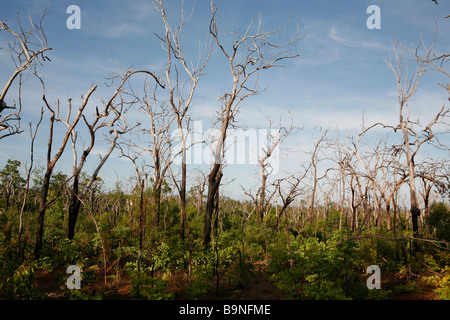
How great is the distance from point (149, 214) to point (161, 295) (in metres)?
9.21

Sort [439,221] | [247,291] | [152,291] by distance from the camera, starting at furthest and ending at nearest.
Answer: [439,221], [247,291], [152,291]

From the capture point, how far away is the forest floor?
675 centimetres

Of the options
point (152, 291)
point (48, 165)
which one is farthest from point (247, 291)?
point (48, 165)

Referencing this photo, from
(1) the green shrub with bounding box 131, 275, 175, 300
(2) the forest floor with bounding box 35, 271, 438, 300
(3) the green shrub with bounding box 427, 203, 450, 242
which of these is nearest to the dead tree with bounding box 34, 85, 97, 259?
(2) the forest floor with bounding box 35, 271, 438, 300

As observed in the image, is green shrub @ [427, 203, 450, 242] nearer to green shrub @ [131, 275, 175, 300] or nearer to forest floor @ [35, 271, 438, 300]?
forest floor @ [35, 271, 438, 300]

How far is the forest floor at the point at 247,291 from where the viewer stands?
22.1 feet

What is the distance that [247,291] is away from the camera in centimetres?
738

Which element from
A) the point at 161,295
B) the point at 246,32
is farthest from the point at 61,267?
the point at 246,32

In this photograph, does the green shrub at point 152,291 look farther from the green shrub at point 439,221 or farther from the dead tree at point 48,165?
the green shrub at point 439,221

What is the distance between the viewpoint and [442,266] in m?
8.21

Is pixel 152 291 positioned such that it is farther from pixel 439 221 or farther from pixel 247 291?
pixel 439 221

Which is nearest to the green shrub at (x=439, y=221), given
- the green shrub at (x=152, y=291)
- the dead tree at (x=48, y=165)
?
the green shrub at (x=152, y=291)

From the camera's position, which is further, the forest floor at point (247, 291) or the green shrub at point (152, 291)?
the forest floor at point (247, 291)
